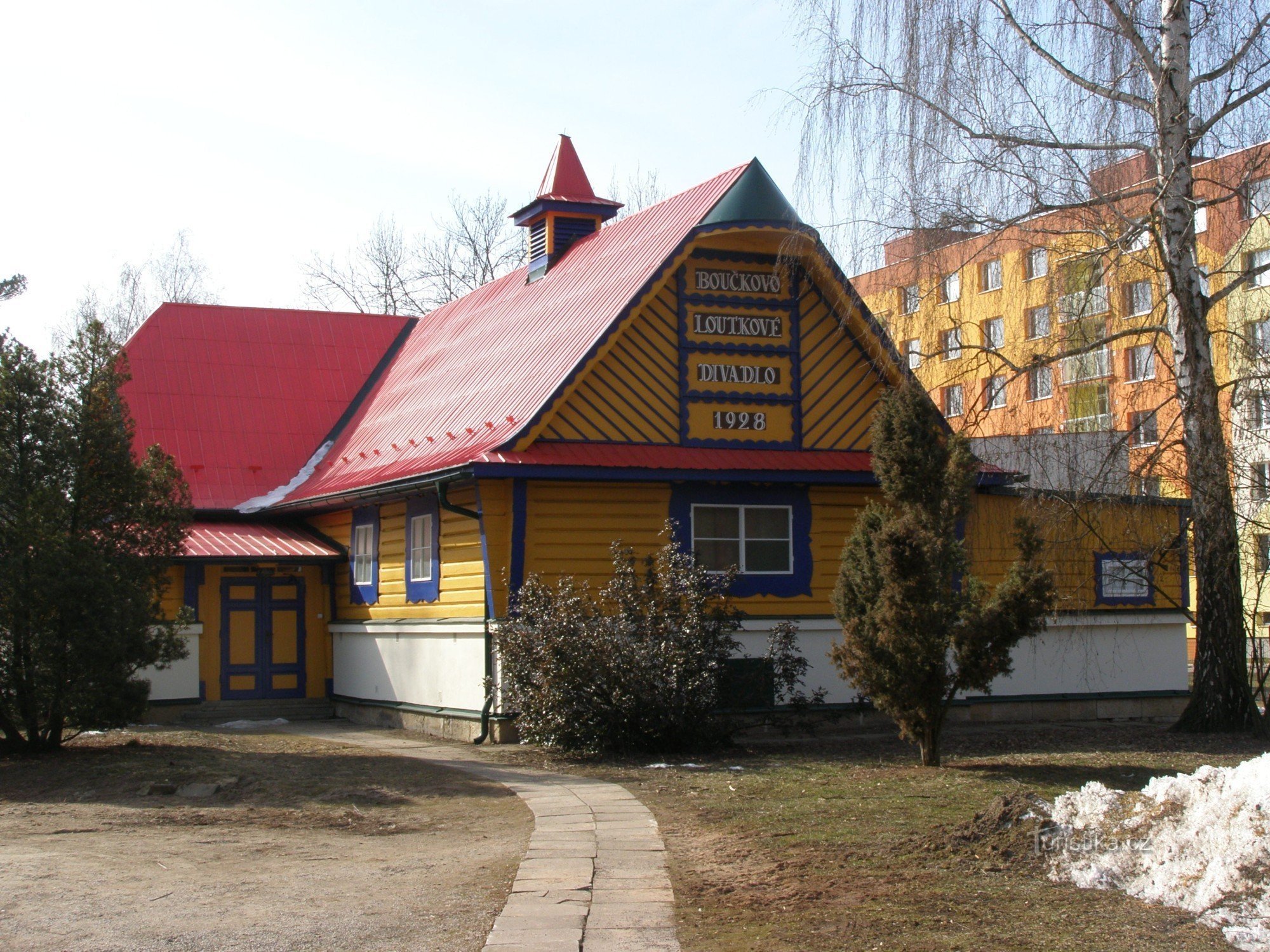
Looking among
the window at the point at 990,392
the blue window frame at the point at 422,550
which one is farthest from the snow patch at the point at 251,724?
the window at the point at 990,392

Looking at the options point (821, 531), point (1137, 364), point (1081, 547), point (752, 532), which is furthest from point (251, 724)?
point (1137, 364)

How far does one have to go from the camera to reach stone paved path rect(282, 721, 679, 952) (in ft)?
22.9

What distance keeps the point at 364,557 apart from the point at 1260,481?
40.9 feet

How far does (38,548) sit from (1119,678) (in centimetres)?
1463

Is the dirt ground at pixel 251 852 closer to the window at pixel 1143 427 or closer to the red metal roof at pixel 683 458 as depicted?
the red metal roof at pixel 683 458

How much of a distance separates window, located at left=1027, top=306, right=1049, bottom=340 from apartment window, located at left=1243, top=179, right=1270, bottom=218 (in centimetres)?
221

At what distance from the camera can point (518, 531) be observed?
640 inches

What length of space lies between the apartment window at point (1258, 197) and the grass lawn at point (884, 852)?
220 inches

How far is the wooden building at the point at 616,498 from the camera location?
55.1ft

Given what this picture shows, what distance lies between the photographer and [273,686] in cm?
2153

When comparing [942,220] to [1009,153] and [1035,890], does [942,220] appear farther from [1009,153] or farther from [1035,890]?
[1035,890]

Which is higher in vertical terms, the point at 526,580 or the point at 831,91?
the point at 831,91

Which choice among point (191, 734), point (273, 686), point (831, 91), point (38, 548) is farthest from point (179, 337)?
point (831, 91)

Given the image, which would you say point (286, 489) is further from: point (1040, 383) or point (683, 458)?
point (1040, 383)
